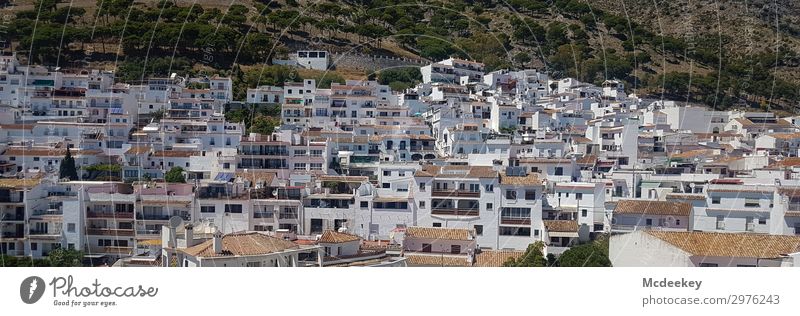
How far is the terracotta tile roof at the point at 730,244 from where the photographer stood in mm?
7004

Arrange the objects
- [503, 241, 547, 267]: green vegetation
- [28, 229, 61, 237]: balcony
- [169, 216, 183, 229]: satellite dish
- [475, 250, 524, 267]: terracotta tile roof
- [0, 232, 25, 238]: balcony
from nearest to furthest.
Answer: [169, 216, 183, 229]: satellite dish < [503, 241, 547, 267]: green vegetation < [475, 250, 524, 267]: terracotta tile roof < [28, 229, 61, 237]: balcony < [0, 232, 25, 238]: balcony

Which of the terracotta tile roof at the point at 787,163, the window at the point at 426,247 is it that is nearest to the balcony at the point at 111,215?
the window at the point at 426,247

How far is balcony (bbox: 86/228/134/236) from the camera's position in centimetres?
949

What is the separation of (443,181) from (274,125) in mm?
7952

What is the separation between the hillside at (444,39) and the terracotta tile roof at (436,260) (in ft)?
45.5

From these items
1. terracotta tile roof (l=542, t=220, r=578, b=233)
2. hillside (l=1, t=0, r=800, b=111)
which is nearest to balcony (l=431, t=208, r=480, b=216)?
terracotta tile roof (l=542, t=220, r=578, b=233)

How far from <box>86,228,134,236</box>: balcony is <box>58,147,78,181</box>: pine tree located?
3.79 meters

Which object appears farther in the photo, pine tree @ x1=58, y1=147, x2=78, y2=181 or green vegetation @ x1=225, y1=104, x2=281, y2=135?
green vegetation @ x1=225, y1=104, x2=281, y2=135

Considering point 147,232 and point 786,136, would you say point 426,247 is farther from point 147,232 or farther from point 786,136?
point 786,136

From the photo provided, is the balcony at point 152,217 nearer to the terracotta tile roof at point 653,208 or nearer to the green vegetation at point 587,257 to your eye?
the green vegetation at point 587,257

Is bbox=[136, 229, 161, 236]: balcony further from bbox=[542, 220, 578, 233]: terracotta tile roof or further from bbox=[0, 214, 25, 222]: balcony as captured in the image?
bbox=[542, 220, 578, 233]: terracotta tile roof

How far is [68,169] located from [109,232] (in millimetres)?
4241

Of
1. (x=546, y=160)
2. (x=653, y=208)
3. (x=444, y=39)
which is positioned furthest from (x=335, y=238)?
(x=444, y=39)
